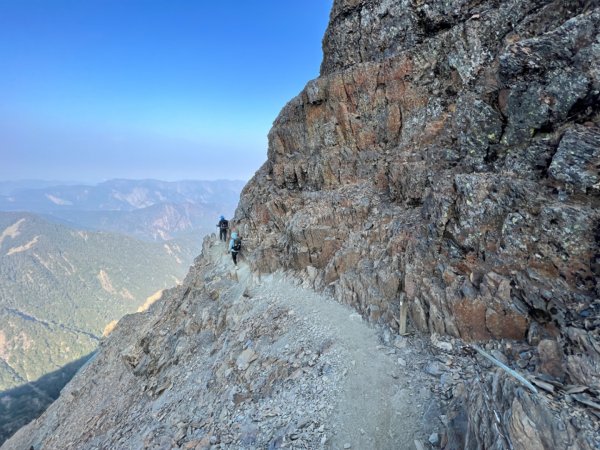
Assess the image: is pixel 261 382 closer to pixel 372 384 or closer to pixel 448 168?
pixel 372 384

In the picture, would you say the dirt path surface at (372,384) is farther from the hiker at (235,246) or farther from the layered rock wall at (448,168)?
the hiker at (235,246)

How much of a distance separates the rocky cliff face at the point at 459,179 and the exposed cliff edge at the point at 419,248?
0.08 meters

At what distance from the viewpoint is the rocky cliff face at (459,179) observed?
34.5ft

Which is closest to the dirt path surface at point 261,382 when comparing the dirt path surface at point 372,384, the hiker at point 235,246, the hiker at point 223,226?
the dirt path surface at point 372,384

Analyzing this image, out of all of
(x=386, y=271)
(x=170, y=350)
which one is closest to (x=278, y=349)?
(x=386, y=271)

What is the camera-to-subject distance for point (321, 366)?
44.3ft

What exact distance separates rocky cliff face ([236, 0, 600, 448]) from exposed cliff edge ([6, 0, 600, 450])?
78mm

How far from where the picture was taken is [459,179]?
1437cm

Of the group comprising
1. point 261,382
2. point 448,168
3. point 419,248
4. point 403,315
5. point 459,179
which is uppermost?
point 448,168

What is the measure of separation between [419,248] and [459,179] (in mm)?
3629

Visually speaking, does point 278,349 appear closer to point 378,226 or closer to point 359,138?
point 378,226

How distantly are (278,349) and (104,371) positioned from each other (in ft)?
96.5

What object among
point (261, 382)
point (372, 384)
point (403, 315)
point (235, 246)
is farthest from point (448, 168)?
point (235, 246)

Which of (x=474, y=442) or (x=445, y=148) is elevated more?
(x=445, y=148)
